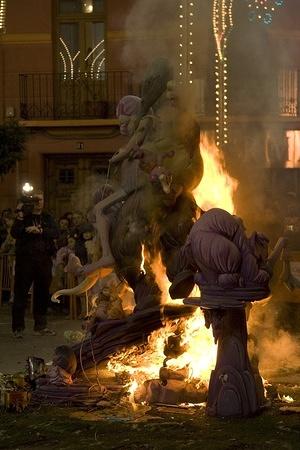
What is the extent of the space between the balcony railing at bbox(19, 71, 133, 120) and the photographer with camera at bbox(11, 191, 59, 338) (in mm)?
10396

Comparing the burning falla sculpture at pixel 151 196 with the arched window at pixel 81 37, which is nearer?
the burning falla sculpture at pixel 151 196

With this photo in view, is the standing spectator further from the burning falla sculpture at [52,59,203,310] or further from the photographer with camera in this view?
the burning falla sculpture at [52,59,203,310]

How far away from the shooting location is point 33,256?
37.1 ft

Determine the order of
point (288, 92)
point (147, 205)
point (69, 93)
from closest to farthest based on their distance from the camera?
point (147, 205) → point (288, 92) → point (69, 93)

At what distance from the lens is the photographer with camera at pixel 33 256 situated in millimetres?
11273

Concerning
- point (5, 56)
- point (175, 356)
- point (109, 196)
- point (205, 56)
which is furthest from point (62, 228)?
point (5, 56)

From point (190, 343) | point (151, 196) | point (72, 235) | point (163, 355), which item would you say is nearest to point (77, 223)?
point (72, 235)

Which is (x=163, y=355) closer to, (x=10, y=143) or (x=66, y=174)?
(x=10, y=143)

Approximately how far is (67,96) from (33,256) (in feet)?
35.9

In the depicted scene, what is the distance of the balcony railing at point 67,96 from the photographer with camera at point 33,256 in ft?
34.1

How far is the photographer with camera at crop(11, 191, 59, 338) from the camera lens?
11273mm

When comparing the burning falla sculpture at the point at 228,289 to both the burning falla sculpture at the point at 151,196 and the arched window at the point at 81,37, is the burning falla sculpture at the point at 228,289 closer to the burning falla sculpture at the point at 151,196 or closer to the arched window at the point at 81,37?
the burning falla sculpture at the point at 151,196

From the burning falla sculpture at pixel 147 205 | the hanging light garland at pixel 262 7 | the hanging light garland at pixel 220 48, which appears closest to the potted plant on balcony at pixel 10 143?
the hanging light garland at pixel 262 7

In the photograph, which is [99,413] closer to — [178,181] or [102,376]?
[102,376]
